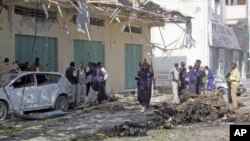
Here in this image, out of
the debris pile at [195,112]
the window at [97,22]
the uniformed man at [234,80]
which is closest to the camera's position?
the debris pile at [195,112]

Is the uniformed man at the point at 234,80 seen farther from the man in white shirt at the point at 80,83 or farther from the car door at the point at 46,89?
the car door at the point at 46,89

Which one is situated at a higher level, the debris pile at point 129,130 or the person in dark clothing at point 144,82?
the person in dark clothing at point 144,82

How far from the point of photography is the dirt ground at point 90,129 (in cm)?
1109

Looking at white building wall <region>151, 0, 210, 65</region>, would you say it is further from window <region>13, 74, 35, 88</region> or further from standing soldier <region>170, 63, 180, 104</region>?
window <region>13, 74, 35, 88</region>

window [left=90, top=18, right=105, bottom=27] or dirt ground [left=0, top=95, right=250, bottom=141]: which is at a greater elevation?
window [left=90, top=18, right=105, bottom=27]

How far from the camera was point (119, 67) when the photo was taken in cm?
2584

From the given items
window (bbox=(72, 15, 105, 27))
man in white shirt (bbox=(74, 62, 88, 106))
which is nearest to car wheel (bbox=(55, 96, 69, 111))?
man in white shirt (bbox=(74, 62, 88, 106))

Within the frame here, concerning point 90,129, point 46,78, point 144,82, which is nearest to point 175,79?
point 144,82

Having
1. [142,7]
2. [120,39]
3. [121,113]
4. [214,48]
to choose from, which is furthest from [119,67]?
[214,48]

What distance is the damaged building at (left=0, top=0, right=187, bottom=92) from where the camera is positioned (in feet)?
59.5

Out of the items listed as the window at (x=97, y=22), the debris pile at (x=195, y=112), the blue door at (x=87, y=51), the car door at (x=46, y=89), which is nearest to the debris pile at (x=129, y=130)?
the debris pile at (x=195, y=112)

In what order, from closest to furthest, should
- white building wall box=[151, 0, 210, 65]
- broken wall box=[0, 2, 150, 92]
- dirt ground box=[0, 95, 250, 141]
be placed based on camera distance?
1. dirt ground box=[0, 95, 250, 141]
2. broken wall box=[0, 2, 150, 92]
3. white building wall box=[151, 0, 210, 65]

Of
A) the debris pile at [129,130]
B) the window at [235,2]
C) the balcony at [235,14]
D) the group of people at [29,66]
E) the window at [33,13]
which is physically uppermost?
the window at [235,2]

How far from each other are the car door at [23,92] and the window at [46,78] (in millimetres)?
355
